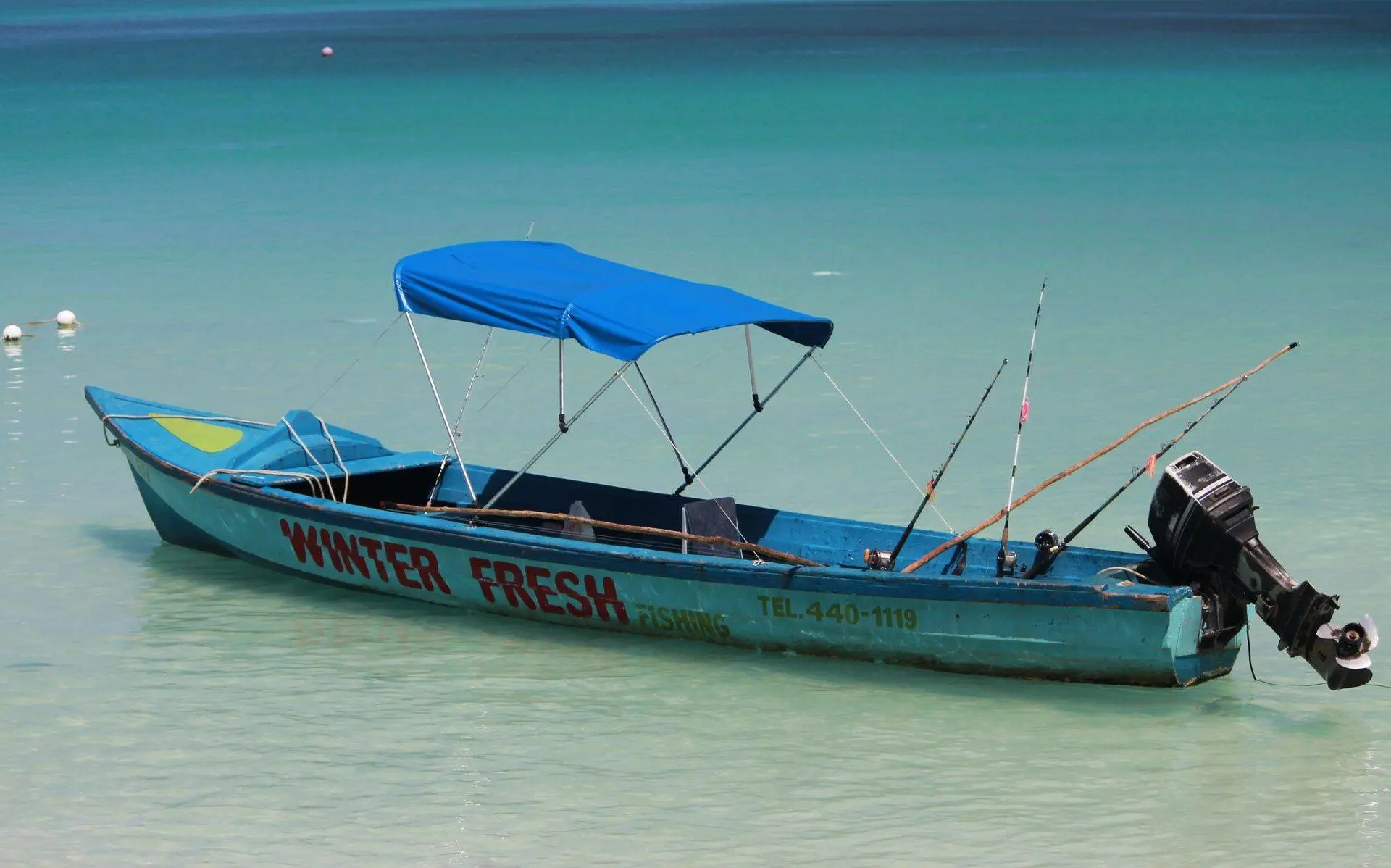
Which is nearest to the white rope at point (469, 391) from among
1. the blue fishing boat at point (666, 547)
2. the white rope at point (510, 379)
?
the white rope at point (510, 379)

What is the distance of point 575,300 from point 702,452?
4771 mm

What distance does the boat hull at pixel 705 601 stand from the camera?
34.1 ft

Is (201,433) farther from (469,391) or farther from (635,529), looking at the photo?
(635,529)

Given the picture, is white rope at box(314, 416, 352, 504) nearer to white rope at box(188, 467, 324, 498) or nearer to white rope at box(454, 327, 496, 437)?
white rope at box(188, 467, 324, 498)

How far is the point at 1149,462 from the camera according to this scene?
34.3ft

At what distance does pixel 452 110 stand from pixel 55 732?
45.1 metres

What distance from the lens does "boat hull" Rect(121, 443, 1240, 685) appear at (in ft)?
34.1

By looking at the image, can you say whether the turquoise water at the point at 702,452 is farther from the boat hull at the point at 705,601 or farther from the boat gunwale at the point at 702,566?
the boat gunwale at the point at 702,566

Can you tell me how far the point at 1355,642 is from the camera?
987 centimetres

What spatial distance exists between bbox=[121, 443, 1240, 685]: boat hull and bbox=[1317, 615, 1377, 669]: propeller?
752mm

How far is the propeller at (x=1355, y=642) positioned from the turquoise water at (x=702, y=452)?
1.82 ft

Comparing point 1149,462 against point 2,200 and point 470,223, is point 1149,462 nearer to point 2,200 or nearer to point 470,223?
point 470,223

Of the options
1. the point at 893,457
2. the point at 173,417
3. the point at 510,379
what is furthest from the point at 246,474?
the point at 510,379

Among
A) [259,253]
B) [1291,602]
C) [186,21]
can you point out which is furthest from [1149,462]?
[186,21]
